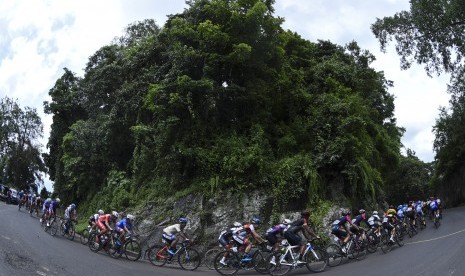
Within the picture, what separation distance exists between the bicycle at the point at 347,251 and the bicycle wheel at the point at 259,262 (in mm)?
2681

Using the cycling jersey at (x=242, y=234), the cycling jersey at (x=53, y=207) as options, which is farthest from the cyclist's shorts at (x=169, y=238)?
the cycling jersey at (x=53, y=207)

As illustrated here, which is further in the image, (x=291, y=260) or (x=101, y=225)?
(x=101, y=225)

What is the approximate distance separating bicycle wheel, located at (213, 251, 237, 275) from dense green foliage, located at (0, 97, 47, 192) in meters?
53.3

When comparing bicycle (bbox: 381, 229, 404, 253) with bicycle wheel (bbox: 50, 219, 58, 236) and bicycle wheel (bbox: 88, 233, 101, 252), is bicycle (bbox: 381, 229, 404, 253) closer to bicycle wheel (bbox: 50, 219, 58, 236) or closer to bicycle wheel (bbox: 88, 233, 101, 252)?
bicycle wheel (bbox: 88, 233, 101, 252)

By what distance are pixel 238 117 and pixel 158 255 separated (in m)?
9.71

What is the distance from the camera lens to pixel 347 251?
16.1m

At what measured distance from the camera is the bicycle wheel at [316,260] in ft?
45.6

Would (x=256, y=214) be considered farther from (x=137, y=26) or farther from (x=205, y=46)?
(x=137, y=26)

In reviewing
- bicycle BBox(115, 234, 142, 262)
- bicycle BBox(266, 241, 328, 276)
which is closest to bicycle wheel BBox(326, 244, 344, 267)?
bicycle BBox(266, 241, 328, 276)

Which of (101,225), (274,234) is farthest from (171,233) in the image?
(274,234)

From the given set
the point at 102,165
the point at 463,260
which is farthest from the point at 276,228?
the point at 102,165

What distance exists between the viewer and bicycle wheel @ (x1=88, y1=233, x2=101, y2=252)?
1888cm

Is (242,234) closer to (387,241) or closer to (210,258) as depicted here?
(210,258)

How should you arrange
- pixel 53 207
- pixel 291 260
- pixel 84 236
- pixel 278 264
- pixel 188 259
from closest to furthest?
pixel 291 260 → pixel 278 264 → pixel 188 259 → pixel 84 236 → pixel 53 207
